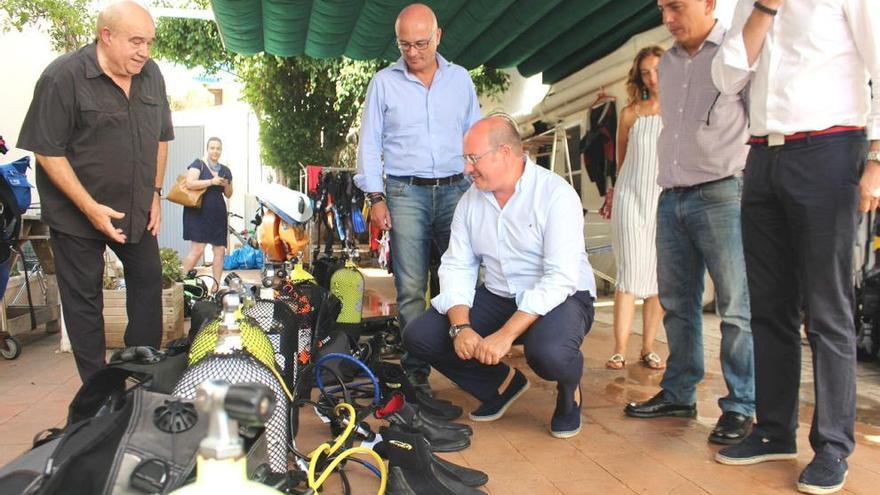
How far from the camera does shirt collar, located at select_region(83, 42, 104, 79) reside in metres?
2.93

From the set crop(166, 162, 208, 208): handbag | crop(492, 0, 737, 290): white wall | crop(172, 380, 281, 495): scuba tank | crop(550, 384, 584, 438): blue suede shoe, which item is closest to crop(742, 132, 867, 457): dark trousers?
crop(550, 384, 584, 438): blue suede shoe

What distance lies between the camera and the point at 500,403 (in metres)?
3.23

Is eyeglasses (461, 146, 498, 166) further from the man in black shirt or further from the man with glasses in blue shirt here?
the man in black shirt

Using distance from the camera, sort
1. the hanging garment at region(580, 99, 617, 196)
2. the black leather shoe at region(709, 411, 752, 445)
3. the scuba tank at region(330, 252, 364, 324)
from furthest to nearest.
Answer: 1. the hanging garment at region(580, 99, 617, 196)
2. the scuba tank at region(330, 252, 364, 324)
3. the black leather shoe at region(709, 411, 752, 445)

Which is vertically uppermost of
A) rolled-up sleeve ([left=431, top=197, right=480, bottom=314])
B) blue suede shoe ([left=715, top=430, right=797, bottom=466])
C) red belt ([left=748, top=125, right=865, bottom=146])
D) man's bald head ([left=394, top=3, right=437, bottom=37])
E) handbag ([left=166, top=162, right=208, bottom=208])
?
man's bald head ([left=394, top=3, right=437, bottom=37])

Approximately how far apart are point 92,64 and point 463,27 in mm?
Result: 4334

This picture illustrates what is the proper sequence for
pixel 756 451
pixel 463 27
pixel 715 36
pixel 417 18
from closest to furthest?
pixel 756 451, pixel 715 36, pixel 417 18, pixel 463 27

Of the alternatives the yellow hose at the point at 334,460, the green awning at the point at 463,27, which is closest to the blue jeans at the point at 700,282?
the yellow hose at the point at 334,460

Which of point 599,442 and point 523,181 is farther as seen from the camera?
point 523,181

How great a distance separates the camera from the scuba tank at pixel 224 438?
89 cm

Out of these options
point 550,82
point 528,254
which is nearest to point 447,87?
point 528,254

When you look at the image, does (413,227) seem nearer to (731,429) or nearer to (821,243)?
(731,429)

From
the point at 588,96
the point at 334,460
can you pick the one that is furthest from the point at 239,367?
the point at 588,96

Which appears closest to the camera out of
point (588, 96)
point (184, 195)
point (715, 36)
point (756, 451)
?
point (756, 451)
